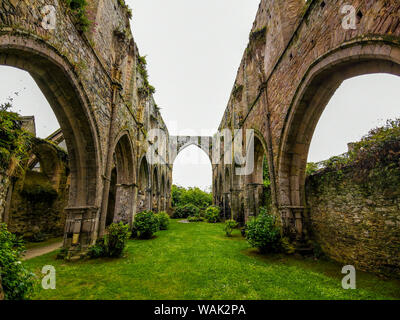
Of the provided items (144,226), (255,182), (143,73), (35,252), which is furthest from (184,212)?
(35,252)

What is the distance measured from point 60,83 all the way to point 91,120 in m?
1.16

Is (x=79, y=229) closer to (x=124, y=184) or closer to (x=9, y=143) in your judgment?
(x=9, y=143)

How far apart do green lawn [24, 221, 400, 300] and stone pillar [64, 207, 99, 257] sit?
1.61 ft

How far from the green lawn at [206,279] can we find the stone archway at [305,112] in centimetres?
156

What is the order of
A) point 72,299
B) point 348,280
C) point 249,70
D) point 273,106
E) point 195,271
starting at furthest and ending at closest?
point 249,70
point 273,106
point 195,271
point 348,280
point 72,299

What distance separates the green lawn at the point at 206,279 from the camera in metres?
3.19

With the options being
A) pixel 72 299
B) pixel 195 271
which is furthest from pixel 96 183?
pixel 195 271

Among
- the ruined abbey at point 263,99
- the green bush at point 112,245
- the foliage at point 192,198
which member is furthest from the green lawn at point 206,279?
the foliage at point 192,198

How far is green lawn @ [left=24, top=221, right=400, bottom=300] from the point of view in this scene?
3191 mm

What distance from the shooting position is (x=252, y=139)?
28.3ft

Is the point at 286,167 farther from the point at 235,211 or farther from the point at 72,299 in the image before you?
the point at 235,211

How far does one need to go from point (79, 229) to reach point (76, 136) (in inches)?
108

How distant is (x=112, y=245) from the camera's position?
561cm
